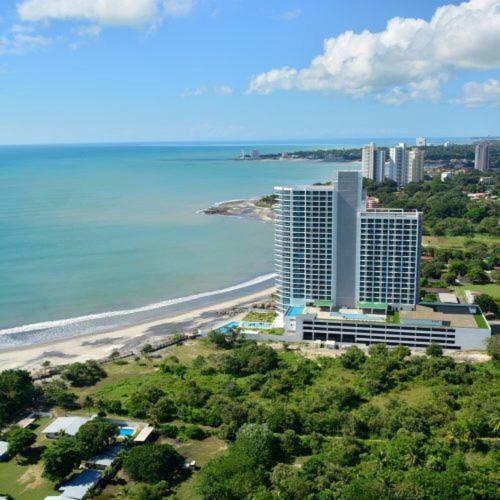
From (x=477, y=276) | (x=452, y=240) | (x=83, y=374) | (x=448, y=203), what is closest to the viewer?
(x=83, y=374)

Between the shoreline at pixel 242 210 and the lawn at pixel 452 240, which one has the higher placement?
the shoreline at pixel 242 210

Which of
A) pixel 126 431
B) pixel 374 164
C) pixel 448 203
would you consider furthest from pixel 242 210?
pixel 126 431

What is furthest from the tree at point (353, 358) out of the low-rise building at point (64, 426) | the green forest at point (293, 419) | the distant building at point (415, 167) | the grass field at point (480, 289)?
the distant building at point (415, 167)

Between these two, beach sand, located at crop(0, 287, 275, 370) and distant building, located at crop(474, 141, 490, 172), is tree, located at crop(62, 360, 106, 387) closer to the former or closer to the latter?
beach sand, located at crop(0, 287, 275, 370)

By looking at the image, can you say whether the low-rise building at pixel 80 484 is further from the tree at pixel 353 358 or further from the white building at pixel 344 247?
the white building at pixel 344 247

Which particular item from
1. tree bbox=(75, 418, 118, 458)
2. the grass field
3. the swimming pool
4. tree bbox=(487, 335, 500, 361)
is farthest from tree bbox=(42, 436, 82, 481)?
the grass field

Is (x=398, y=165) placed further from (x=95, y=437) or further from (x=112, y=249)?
(x=95, y=437)
